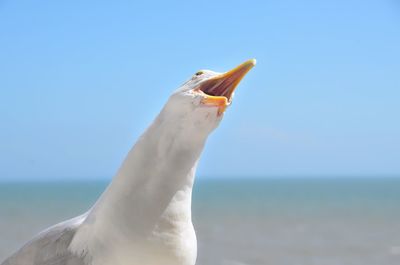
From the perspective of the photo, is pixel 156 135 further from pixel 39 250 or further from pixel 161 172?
pixel 39 250

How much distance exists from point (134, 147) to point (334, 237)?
10.7 m

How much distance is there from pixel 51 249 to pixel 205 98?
799 mm

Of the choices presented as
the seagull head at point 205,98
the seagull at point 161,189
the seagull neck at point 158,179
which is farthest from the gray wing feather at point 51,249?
the seagull head at point 205,98

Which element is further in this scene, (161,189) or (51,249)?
(51,249)

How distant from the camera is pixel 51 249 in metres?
2.36

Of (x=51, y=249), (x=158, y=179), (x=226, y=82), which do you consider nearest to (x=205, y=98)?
(x=226, y=82)

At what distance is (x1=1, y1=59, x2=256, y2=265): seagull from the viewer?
2.14 meters

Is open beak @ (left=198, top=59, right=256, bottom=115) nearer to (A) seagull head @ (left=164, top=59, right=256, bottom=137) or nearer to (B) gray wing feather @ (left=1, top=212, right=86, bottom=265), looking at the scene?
(A) seagull head @ (left=164, top=59, right=256, bottom=137)

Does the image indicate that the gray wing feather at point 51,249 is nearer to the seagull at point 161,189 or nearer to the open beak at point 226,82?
the seagull at point 161,189

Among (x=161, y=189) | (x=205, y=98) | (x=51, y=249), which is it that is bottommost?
(x=51, y=249)

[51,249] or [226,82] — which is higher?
[226,82]

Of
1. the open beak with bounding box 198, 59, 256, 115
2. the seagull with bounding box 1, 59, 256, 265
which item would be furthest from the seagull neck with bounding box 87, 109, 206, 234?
the open beak with bounding box 198, 59, 256, 115

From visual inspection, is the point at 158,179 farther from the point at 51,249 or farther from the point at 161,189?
the point at 51,249

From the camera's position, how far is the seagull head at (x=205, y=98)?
2.11 m
